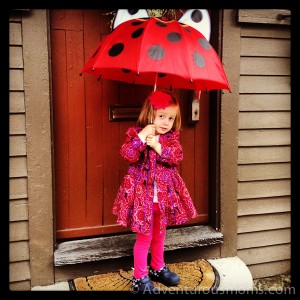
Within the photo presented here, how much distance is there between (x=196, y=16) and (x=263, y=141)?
1.27 m

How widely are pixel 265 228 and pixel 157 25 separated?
220cm

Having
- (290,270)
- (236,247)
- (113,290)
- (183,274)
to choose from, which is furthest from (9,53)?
(290,270)

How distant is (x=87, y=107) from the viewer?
3164 mm

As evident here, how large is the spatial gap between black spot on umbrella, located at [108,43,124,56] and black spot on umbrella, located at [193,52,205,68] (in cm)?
48

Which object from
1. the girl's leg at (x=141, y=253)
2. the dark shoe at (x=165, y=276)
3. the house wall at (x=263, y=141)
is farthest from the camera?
the house wall at (x=263, y=141)

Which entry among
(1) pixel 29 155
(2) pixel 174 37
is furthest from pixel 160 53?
(1) pixel 29 155

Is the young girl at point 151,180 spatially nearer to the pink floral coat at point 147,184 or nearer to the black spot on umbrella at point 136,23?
the pink floral coat at point 147,184

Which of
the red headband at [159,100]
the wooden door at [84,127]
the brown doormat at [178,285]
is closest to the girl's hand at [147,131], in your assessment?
the red headband at [159,100]

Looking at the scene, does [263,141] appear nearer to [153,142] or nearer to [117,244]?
[153,142]

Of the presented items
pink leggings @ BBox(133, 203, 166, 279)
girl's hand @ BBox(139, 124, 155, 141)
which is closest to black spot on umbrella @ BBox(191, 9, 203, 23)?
girl's hand @ BBox(139, 124, 155, 141)

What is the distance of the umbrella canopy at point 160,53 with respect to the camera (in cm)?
228

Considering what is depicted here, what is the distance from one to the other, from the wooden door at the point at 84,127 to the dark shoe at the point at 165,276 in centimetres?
53

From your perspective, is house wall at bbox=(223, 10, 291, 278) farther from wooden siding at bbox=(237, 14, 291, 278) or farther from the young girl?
the young girl

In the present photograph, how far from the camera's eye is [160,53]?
2.32 meters
